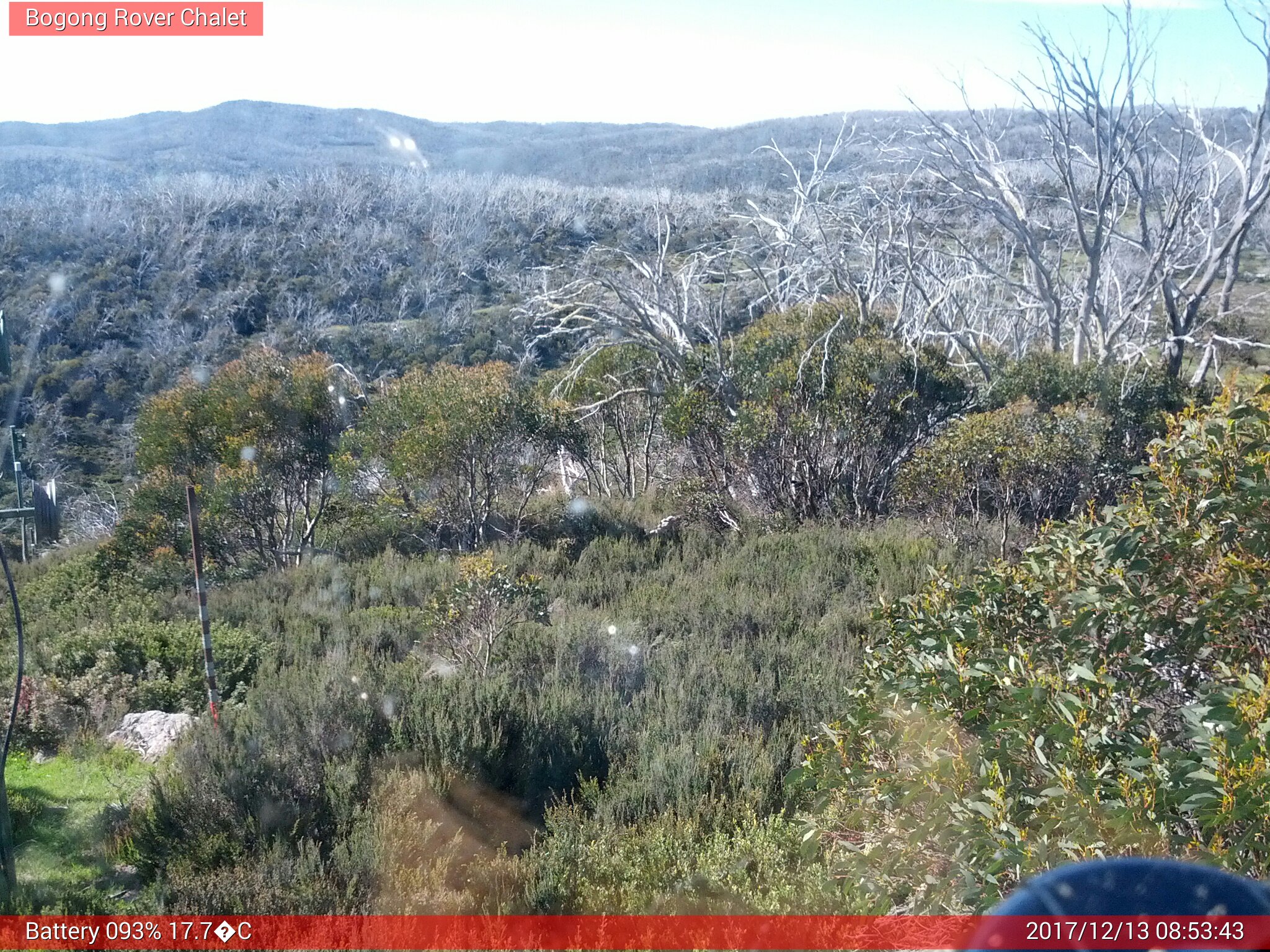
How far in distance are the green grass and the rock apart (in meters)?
0.12

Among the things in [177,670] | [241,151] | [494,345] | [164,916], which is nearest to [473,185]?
[241,151]

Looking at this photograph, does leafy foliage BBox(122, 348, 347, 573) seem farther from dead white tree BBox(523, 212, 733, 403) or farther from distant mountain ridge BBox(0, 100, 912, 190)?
distant mountain ridge BBox(0, 100, 912, 190)

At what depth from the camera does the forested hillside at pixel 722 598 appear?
2859 mm

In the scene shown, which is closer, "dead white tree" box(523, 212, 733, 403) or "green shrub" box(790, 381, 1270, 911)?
"green shrub" box(790, 381, 1270, 911)

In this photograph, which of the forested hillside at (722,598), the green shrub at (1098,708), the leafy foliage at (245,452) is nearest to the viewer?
the green shrub at (1098,708)

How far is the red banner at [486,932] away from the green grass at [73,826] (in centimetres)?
23

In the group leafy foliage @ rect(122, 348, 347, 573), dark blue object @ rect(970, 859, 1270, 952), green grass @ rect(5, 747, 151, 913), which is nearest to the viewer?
dark blue object @ rect(970, 859, 1270, 952)

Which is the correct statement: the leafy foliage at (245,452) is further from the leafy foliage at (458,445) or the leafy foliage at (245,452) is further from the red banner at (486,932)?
the red banner at (486,932)

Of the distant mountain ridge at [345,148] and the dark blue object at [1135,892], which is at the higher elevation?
the distant mountain ridge at [345,148]

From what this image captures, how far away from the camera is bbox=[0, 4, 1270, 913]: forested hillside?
2859mm

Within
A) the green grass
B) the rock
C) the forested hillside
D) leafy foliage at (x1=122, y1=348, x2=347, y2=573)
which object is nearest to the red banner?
the forested hillside

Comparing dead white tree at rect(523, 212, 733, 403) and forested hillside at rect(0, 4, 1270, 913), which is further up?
dead white tree at rect(523, 212, 733, 403)

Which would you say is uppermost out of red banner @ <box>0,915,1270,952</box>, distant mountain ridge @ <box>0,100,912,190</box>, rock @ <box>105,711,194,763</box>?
distant mountain ridge @ <box>0,100,912,190</box>

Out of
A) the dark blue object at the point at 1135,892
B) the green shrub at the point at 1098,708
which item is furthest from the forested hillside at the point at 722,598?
the dark blue object at the point at 1135,892
